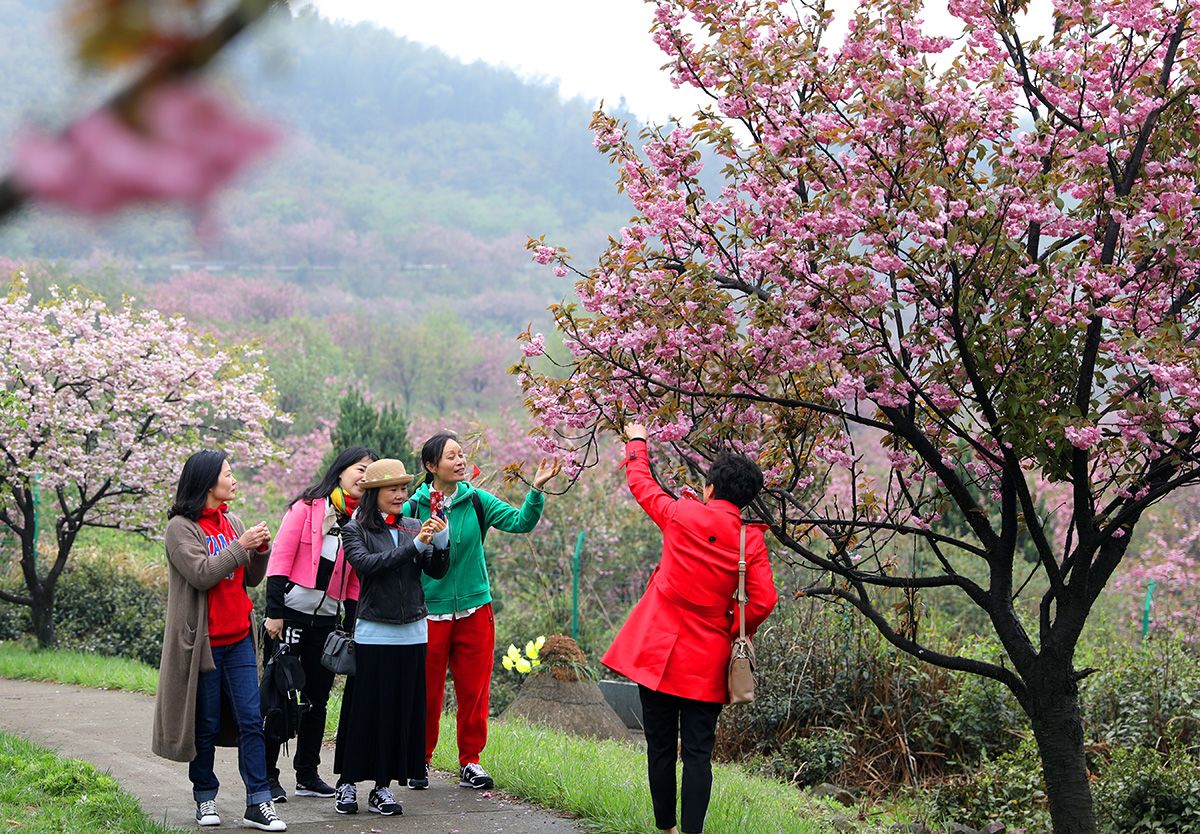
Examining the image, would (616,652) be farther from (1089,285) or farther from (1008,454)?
(1089,285)

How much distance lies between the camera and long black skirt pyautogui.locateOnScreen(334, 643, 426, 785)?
5.62 m

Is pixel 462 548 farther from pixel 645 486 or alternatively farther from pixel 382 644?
pixel 645 486

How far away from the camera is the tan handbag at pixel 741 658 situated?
4715 mm

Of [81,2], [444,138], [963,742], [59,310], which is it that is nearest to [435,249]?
[444,138]

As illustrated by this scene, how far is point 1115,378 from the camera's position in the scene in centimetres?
471

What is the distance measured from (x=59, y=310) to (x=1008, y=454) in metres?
11.4

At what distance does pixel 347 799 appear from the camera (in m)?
5.66

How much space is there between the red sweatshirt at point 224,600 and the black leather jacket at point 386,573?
0.49 m

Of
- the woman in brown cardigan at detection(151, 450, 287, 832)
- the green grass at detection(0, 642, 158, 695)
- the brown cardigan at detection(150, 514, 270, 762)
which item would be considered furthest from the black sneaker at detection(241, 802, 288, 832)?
the green grass at detection(0, 642, 158, 695)

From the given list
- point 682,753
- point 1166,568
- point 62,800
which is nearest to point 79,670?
point 62,800

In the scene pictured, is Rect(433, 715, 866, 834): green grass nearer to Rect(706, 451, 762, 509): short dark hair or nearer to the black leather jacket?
the black leather jacket

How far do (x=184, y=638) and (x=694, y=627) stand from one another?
2112 millimetres

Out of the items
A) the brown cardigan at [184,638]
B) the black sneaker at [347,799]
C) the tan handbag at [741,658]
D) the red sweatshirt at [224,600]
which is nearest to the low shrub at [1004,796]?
the tan handbag at [741,658]

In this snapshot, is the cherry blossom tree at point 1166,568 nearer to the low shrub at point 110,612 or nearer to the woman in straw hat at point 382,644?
the woman in straw hat at point 382,644
